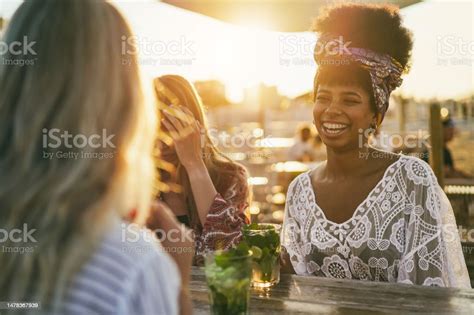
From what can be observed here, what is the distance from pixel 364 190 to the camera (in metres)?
2.37

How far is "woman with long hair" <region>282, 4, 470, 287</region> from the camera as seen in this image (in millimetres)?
2193

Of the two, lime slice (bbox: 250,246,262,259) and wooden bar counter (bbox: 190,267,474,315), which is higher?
lime slice (bbox: 250,246,262,259)

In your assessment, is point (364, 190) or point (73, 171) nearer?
point (73, 171)

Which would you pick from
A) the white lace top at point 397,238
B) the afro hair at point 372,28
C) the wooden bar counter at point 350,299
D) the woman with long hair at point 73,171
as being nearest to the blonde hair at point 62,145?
the woman with long hair at point 73,171

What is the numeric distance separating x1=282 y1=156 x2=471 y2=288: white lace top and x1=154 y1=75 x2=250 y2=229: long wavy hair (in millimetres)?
574

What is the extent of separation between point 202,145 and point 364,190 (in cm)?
94

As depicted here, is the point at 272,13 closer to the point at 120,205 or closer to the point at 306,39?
the point at 306,39

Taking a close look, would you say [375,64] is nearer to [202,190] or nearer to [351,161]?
[351,161]

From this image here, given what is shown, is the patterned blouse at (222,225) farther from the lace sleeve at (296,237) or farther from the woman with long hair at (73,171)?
the woman with long hair at (73,171)

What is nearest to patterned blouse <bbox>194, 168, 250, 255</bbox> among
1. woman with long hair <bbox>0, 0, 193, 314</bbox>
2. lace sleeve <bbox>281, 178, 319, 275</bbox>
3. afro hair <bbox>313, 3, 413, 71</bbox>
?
lace sleeve <bbox>281, 178, 319, 275</bbox>

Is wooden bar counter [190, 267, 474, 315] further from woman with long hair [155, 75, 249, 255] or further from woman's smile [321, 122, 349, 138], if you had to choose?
woman's smile [321, 122, 349, 138]

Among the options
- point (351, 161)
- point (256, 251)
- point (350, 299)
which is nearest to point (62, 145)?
point (256, 251)

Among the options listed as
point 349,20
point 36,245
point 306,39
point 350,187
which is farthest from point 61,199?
point 306,39

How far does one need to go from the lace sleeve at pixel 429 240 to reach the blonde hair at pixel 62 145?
5.12 feet
